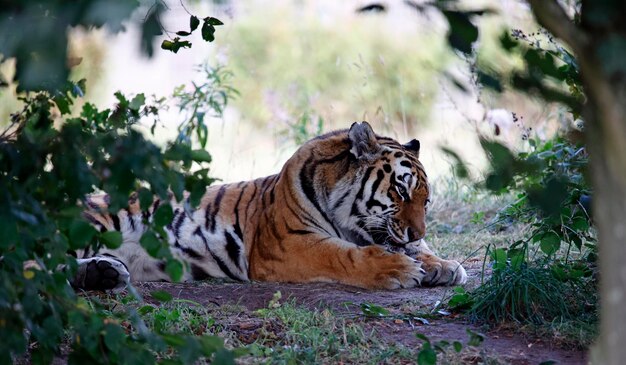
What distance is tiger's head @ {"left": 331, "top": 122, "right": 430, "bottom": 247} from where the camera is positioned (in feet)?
17.2

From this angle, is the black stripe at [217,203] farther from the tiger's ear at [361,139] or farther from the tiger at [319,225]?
the tiger's ear at [361,139]

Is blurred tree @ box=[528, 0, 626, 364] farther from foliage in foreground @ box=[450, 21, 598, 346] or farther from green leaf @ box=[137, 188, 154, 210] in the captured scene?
foliage in foreground @ box=[450, 21, 598, 346]

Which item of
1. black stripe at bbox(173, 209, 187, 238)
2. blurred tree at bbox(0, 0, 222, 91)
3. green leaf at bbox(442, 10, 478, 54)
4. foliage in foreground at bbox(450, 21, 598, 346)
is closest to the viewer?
blurred tree at bbox(0, 0, 222, 91)

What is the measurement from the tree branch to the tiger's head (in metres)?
3.34

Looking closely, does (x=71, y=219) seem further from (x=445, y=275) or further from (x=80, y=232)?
(x=445, y=275)

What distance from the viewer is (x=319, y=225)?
5363mm

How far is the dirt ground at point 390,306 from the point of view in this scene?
3523mm

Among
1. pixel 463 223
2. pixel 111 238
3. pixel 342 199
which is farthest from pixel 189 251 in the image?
pixel 111 238

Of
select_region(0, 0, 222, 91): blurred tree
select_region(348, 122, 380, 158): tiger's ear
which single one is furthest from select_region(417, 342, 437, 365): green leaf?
select_region(348, 122, 380, 158): tiger's ear

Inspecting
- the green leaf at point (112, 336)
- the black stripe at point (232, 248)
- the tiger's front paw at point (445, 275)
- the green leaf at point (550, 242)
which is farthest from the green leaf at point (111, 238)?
the black stripe at point (232, 248)

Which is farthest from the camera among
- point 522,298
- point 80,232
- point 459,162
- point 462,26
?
point 522,298

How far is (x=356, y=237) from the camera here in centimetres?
542

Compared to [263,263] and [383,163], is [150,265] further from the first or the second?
Result: [383,163]

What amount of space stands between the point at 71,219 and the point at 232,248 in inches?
117
